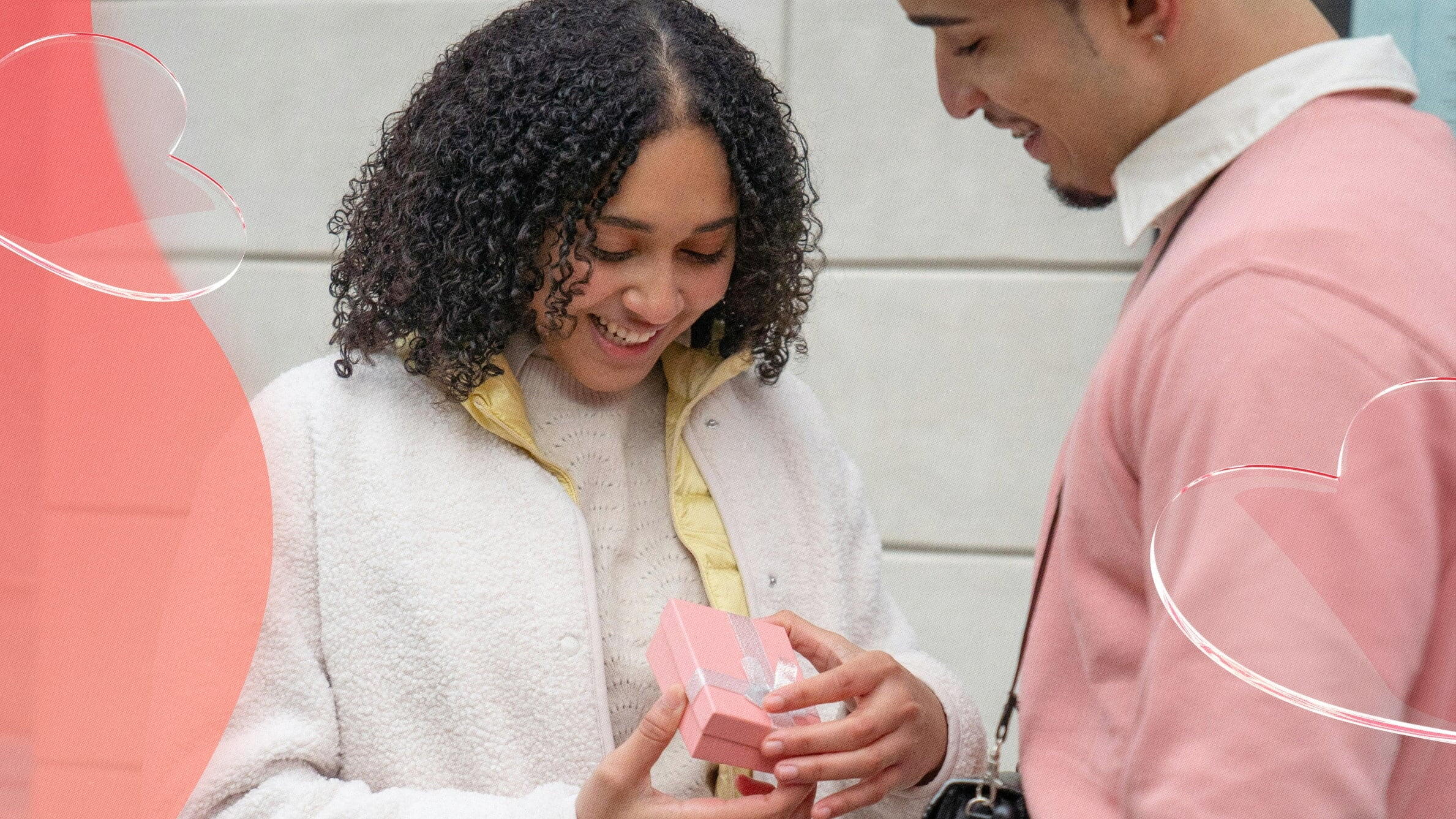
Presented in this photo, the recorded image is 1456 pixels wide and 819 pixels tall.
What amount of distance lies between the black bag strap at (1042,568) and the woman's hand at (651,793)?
17 centimetres

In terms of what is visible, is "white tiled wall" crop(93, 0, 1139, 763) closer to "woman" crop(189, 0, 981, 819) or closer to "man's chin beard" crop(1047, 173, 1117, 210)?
"woman" crop(189, 0, 981, 819)

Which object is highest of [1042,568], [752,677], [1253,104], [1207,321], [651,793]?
[1253,104]

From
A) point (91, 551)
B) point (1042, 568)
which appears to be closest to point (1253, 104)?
point (1042, 568)

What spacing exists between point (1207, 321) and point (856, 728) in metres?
0.49

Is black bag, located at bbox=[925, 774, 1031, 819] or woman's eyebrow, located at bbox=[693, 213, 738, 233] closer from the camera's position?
black bag, located at bbox=[925, 774, 1031, 819]

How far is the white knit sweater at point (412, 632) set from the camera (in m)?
1.04

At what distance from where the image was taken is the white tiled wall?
89.4 inches

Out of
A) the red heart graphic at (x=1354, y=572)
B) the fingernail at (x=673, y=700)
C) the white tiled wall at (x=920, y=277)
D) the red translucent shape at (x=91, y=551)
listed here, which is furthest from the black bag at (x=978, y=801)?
the white tiled wall at (x=920, y=277)

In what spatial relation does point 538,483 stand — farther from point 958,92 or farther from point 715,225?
point 958,92

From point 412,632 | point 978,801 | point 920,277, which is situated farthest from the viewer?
point 920,277

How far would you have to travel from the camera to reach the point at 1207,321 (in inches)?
26.8

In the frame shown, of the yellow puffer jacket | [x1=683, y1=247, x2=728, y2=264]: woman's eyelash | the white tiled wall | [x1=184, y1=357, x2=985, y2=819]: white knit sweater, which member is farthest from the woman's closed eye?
the white tiled wall

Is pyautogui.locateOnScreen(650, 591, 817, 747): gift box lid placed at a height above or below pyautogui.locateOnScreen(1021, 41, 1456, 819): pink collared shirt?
below

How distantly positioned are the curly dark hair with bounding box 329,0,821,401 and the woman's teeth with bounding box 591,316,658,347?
0.04 meters
